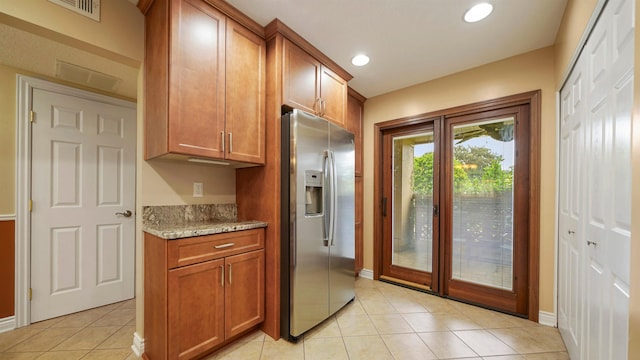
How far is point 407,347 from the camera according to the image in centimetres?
186

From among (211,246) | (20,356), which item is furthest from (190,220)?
(20,356)

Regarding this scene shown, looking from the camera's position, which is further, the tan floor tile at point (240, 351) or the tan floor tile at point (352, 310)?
the tan floor tile at point (352, 310)

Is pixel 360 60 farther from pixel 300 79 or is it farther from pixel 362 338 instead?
pixel 362 338

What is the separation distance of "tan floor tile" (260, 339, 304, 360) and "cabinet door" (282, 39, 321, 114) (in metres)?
1.89

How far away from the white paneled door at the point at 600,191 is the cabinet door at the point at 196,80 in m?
2.07

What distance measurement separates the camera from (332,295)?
2.24 metres

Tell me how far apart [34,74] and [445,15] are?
349 centimetres

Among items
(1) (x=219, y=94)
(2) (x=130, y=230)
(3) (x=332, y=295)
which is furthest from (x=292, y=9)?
(2) (x=130, y=230)

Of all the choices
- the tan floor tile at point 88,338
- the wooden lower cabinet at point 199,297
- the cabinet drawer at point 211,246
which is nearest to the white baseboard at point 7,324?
the tan floor tile at point 88,338

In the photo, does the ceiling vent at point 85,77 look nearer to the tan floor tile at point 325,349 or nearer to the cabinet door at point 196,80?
the cabinet door at point 196,80

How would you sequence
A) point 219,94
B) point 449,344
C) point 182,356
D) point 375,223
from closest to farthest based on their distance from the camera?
point 182,356 → point 219,94 → point 449,344 → point 375,223

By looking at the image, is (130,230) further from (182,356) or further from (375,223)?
(375,223)

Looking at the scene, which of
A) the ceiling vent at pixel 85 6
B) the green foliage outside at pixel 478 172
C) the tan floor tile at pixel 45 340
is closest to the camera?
the ceiling vent at pixel 85 6

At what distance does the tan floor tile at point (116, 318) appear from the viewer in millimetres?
2184
